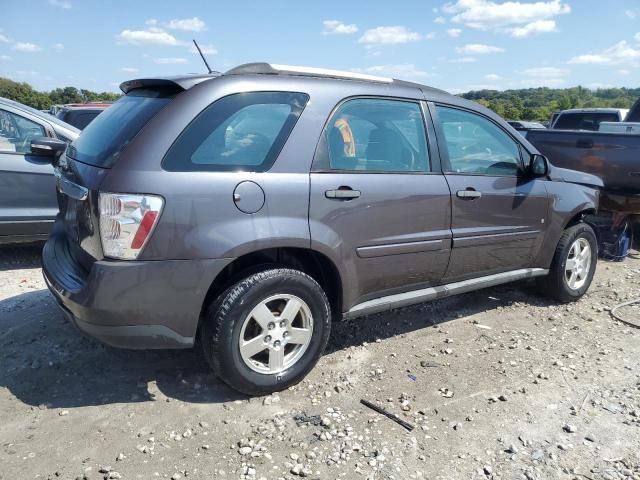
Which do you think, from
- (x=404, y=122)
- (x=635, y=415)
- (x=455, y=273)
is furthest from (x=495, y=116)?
(x=635, y=415)

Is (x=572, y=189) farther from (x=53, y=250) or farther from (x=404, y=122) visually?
(x=53, y=250)

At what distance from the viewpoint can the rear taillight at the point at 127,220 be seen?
2.60 meters

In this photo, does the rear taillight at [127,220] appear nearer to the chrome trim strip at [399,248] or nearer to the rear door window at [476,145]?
the chrome trim strip at [399,248]

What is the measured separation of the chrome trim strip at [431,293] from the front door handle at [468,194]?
0.65m

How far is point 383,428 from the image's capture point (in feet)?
9.38

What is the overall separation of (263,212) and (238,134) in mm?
443

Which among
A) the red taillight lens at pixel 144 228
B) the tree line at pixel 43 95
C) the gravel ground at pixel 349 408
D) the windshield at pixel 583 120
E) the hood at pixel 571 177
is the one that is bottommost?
the gravel ground at pixel 349 408

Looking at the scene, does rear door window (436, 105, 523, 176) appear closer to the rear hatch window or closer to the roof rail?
the roof rail

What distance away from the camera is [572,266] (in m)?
4.83

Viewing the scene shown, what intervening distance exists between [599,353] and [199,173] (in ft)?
10.3

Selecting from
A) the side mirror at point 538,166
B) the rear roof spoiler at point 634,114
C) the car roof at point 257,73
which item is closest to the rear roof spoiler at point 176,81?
the car roof at point 257,73

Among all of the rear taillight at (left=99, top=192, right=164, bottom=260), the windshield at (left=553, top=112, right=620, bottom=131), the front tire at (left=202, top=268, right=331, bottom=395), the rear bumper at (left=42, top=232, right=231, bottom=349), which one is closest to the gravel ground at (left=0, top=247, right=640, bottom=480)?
the front tire at (left=202, top=268, right=331, bottom=395)

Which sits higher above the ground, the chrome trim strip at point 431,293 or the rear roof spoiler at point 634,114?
the rear roof spoiler at point 634,114

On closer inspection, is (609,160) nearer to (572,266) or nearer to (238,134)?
(572,266)
